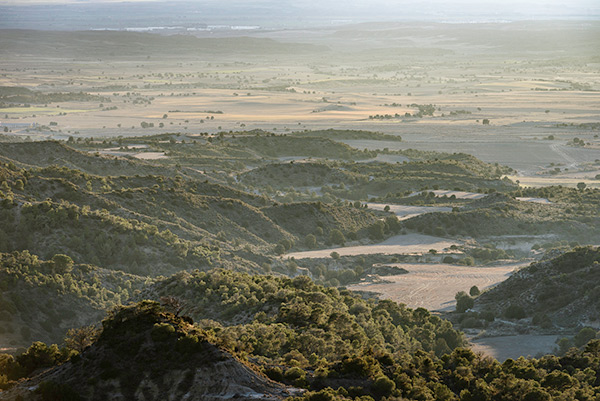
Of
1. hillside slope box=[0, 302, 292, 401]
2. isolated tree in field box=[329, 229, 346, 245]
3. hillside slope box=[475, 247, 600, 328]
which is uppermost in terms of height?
hillside slope box=[0, 302, 292, 401]

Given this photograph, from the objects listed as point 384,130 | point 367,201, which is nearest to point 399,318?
point 367,201

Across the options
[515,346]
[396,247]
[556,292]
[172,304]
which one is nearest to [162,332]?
[172,304]

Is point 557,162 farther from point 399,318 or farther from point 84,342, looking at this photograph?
point 84,342

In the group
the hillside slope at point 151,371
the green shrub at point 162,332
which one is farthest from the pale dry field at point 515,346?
the green shrub at point 162,332

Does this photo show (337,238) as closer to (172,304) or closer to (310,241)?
(310,241)

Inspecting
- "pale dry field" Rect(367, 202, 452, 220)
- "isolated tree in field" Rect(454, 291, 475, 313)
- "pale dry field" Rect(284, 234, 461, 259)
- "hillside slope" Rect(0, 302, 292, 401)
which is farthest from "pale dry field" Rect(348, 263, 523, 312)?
"hillside slope" Rect(0, 302, 292, 401)

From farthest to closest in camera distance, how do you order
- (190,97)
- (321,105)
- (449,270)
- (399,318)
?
(190,97)
(321,105)
(449,270)
(399,318)

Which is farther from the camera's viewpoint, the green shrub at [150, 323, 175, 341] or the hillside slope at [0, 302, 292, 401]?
the green shrub at [150, 323, 175, 341]

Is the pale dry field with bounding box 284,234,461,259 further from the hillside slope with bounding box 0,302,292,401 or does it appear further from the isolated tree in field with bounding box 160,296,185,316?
the hillside slope with bounding box 0,302,292,401
